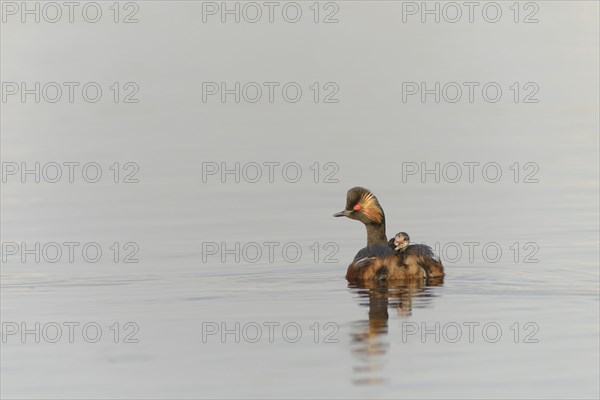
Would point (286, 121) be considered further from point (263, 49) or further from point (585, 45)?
point (585, 45)

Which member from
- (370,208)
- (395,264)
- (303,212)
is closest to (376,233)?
(370,208)

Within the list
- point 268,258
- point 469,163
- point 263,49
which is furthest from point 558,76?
point 268,258

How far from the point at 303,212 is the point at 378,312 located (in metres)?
7.99

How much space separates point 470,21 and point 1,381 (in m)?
39.8

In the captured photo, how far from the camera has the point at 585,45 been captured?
48.3 meters

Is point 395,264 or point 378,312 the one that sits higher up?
point 395,264

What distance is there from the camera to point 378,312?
18.1 m

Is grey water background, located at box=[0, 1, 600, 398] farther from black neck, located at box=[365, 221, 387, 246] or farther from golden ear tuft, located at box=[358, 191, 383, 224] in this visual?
golden ear tuft, located at box=[358, 191, 383, 224]

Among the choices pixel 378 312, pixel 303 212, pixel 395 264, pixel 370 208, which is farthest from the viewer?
pixel 303 212

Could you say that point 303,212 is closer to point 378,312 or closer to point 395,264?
point 395,264

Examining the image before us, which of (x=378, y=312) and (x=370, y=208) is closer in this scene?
(x=378, y=312)

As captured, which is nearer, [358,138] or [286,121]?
[358,138]

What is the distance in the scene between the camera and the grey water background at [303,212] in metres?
15.2

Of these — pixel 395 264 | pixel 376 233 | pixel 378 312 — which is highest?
pixel 376 233
